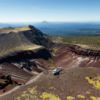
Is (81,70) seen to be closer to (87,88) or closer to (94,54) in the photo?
(87,88)

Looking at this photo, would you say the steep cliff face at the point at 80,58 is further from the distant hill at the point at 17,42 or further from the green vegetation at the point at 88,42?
the distant hill at the point at 17,42

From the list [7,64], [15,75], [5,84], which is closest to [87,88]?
[5,84]

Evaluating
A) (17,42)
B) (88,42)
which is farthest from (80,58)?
(17,42)

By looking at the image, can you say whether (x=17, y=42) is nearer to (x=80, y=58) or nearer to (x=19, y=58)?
(x=19, y=58)

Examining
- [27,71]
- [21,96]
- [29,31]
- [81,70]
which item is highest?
[29,31]

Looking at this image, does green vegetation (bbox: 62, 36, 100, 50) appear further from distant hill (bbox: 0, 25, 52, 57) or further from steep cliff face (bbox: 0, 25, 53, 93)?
steep cliff face (bbox: 0, 25, 53, 93)

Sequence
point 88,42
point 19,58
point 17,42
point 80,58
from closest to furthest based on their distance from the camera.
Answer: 1. point 80,58
2. point 19,58
3. point 17,42
4. point 88,42

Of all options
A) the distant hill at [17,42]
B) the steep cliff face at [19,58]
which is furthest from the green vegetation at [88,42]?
the steep cliff face at [19,58]

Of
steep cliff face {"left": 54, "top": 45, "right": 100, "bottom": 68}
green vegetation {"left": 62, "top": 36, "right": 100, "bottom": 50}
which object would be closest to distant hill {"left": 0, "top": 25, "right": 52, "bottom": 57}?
steep cliff face {"left": 54, "top": 45, "right": 100, "bottom": 68}

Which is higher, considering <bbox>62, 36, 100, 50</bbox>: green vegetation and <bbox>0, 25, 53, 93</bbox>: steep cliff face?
<bbox>62, 36, 100, 50</bbox>: green vegetation

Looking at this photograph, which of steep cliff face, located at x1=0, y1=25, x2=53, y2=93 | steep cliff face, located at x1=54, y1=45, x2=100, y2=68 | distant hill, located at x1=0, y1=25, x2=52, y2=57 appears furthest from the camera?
distant hill, located at x1=0, y1=25, x2=52, y2=57

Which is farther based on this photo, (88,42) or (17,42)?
(88,42)
